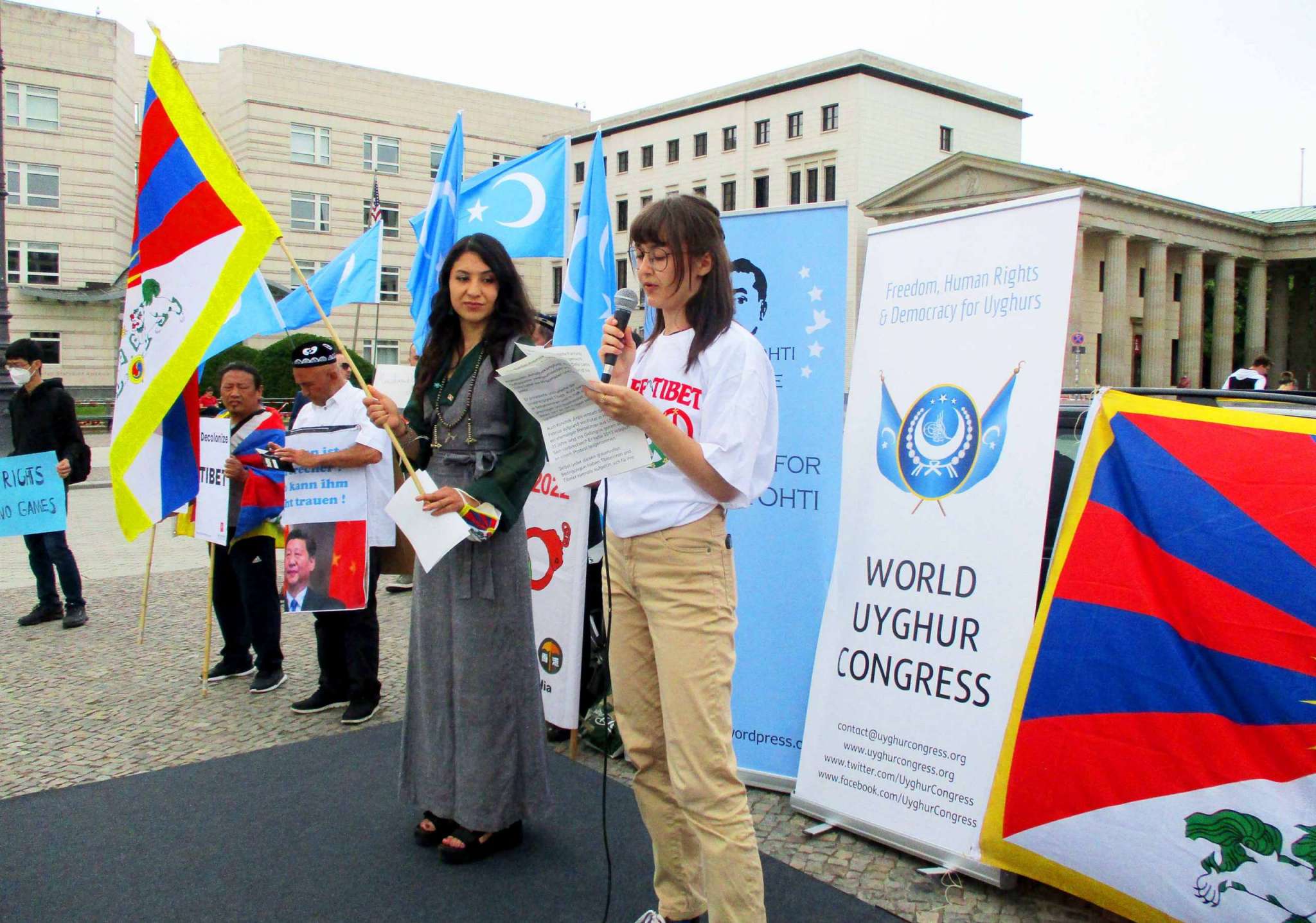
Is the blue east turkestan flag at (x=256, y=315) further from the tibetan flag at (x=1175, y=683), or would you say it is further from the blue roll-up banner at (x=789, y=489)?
the tibetan flag at (x=1175, y=683)

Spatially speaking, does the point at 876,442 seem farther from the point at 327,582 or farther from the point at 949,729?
the point at 327,582

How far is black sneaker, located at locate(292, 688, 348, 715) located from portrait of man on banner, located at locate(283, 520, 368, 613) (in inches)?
25.2

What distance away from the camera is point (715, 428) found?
2371mm

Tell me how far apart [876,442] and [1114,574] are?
3.50 ft

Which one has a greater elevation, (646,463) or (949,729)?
(646,463)

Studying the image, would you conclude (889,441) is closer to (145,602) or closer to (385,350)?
(145,602)

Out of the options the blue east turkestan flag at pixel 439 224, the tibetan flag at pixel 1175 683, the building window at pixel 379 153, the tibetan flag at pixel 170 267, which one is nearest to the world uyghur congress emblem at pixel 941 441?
the tibetan flag at pixel 1175 683

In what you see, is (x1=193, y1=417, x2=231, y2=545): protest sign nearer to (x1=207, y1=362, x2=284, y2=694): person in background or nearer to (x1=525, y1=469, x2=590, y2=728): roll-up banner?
(x1=207, y1=362, x2=284, y2=694): person in background

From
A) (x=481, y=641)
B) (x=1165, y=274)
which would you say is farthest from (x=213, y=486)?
(x=1165, y=274)

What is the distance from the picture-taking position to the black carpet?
3.06 metres

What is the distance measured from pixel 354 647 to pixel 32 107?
156 ft

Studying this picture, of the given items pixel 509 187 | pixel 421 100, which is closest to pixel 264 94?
pixel 421 100

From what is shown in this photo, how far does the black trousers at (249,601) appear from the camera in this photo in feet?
17.7

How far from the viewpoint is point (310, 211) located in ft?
163
